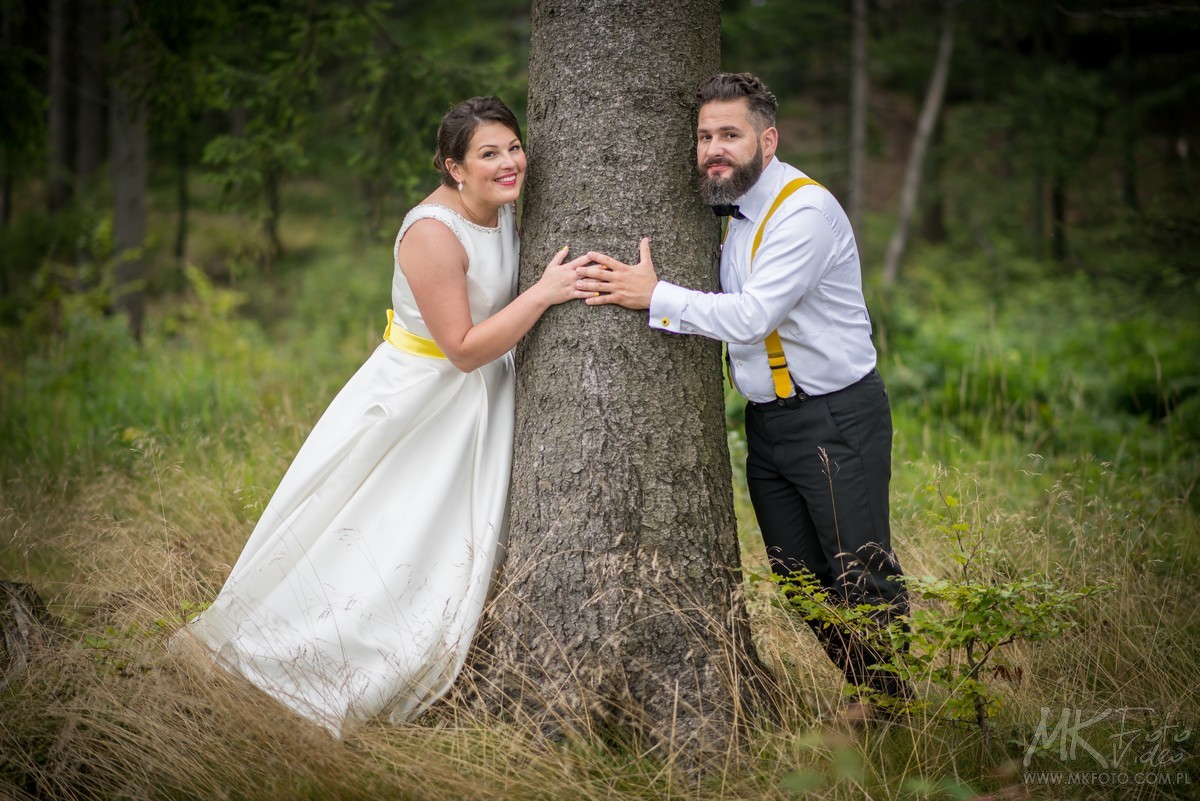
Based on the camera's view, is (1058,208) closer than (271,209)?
No

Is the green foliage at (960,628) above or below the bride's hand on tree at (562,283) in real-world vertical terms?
below

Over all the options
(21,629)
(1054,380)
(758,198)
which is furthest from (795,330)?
(1054,380)

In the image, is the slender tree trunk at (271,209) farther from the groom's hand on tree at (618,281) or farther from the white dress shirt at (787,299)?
the white dress shirt at (787,299)

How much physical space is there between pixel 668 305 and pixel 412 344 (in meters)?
1.09

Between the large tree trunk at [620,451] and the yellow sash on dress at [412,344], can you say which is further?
the yellow sash on dress at [412,344]

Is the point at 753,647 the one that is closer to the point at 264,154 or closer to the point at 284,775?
the point at 284,775

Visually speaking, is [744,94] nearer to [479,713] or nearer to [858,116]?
[479,713]

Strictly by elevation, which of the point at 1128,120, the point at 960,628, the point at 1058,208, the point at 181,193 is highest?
the point at 1128,120

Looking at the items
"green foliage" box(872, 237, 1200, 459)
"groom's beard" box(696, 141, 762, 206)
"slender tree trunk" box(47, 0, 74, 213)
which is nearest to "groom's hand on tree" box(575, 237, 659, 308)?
"groom's beard" box(696, 141, 762, 206)

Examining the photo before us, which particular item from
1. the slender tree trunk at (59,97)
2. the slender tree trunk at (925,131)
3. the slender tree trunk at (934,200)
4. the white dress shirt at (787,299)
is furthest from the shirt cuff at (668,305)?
the slender tree trunk at (934,200)

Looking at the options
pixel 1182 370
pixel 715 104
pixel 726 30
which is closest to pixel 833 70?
pixel 726 30

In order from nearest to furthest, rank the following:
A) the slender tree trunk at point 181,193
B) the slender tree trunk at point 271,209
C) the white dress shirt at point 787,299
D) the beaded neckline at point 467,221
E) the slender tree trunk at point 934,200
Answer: the white dress shirt at point 787,299 < the beaded neckline at point 467,221 < the slender tree trunk at point 271,209 < the slender tree trunk at point 181,193 < the slender tree trunk at point 934,200

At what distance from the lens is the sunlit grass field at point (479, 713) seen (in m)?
2.82

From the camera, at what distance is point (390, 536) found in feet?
11.2
